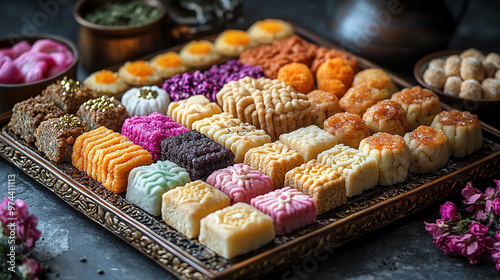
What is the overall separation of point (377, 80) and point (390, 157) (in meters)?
0.98

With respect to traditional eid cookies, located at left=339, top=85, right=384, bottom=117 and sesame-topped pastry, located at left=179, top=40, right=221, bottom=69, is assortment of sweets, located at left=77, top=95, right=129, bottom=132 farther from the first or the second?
traditional eid cookies, located at left=339, top=85, right=384, bottom=117

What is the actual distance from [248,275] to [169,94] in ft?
5.76

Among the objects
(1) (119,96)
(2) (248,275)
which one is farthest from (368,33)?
(2) (248,275)

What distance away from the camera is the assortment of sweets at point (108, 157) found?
3650mm

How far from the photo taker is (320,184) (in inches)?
136

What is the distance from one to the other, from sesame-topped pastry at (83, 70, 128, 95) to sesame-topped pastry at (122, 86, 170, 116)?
0.54 ft

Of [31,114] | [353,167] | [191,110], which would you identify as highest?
[353,167]

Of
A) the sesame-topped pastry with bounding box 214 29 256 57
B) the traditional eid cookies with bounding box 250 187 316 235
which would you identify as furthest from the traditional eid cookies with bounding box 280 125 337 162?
the sesame-topped pastry with bounding box 214 29 256 57

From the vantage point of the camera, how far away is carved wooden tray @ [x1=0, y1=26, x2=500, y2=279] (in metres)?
→ 3.14

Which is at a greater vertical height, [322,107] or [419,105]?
[419,105]

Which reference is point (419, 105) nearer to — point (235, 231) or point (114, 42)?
point (235, 231)

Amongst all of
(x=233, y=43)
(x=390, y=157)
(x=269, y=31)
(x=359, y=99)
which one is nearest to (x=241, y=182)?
(x=390, y=157)

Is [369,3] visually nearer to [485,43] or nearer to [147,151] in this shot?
[485,43]

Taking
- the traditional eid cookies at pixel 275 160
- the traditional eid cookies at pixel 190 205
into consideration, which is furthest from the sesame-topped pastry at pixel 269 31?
the traditional eid cookies at pixel 190 205
